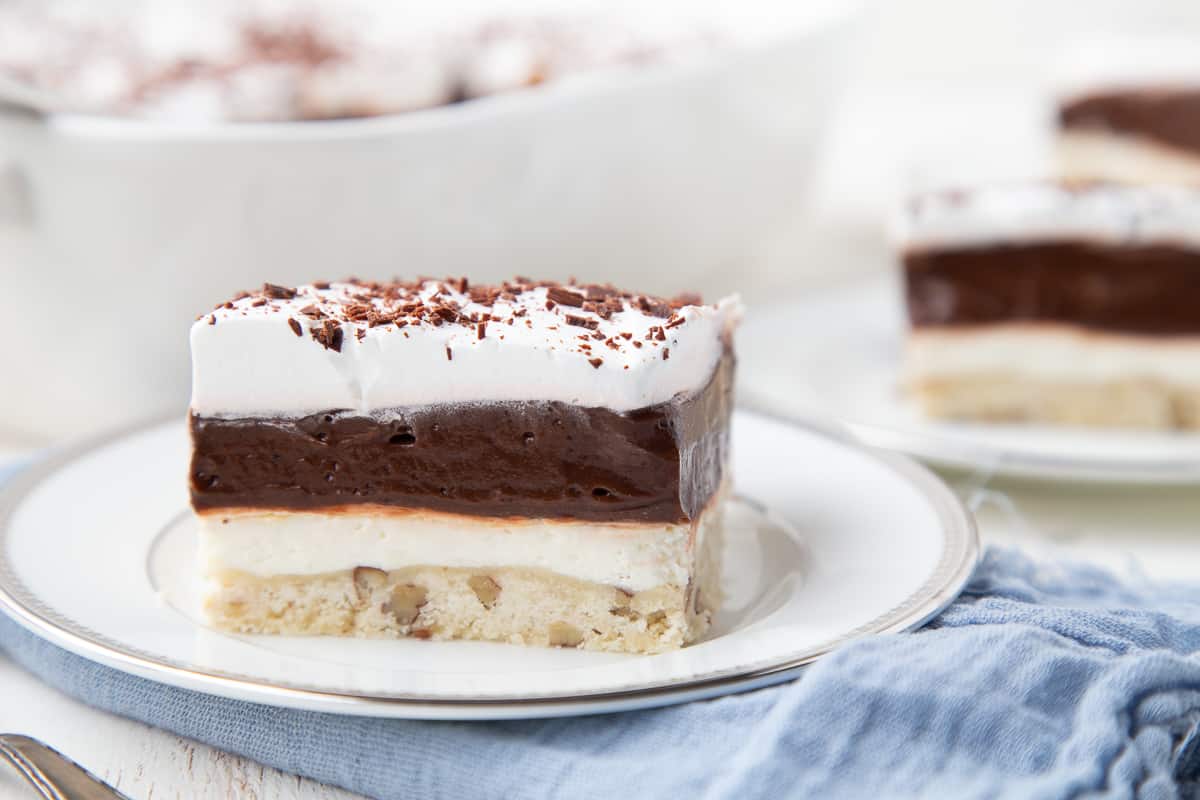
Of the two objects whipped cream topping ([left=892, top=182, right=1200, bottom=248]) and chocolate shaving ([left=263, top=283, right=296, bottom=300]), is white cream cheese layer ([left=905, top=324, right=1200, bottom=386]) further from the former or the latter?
chocolate shaving ([left=263, top=283, right=296, bottom=300])

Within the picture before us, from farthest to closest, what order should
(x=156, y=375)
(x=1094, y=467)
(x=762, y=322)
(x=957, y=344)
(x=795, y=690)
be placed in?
1. (x=762, y=322)
2. (x=957, y=344)
3. (x=156, y=375)
4. (x=1094, y=467)
5. (x=795, y=690)

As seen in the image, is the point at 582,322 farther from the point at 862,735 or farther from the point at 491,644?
the point at 862,735

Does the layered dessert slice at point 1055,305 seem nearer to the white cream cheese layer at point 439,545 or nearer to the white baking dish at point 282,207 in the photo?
the white baking dish at point 282,207

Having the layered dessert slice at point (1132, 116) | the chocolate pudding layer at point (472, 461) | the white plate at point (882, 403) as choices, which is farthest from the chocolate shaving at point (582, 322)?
the layered dessert slice at point (1132, 116)

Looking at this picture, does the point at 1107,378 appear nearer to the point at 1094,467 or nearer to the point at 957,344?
the point at 957,344

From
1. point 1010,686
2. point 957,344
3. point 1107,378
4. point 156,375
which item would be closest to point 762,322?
point 957,344

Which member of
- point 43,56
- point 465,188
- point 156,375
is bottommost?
point 156,375

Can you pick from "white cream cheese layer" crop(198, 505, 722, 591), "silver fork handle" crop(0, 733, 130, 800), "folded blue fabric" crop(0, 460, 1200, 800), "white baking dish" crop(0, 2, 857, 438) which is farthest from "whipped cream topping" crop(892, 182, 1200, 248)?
"silver fork handle" crop(0, 733, 130, 800)

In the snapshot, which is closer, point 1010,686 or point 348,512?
point 1010,686
